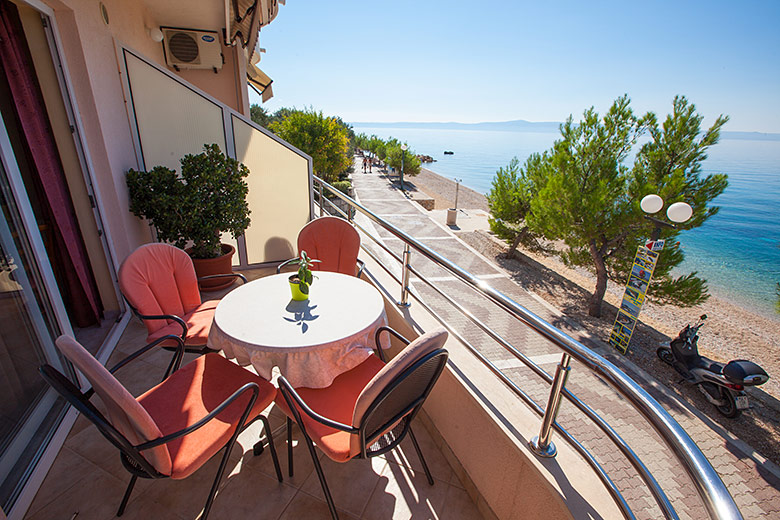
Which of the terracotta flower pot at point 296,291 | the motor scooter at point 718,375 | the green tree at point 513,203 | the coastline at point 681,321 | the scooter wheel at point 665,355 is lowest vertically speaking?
the coastline at point 681,321

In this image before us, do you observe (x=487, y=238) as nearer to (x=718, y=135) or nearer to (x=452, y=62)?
(x=718, y=135)

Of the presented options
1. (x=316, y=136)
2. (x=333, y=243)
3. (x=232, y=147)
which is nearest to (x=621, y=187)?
(x=333, y=243)

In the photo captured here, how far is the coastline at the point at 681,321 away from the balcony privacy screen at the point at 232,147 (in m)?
9.02

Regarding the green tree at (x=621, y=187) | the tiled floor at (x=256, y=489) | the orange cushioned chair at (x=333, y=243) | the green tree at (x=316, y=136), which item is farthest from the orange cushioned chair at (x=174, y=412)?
the green tree at (x=316, y=136)

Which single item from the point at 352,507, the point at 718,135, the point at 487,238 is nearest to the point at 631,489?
the point at 352,507

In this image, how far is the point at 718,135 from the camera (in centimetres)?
838

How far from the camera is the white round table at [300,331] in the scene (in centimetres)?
164

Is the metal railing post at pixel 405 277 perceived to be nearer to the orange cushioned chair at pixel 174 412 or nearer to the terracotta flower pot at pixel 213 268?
the orange cushioned chair at pixel 174 412

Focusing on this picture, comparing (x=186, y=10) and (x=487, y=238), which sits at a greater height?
(x=186, y=10)

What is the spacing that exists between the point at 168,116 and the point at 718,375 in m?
10.1

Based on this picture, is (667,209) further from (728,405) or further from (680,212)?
(728,405)

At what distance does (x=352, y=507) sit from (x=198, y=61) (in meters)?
6.59

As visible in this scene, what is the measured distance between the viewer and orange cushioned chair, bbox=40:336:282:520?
1.15 metres

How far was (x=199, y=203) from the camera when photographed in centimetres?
359
